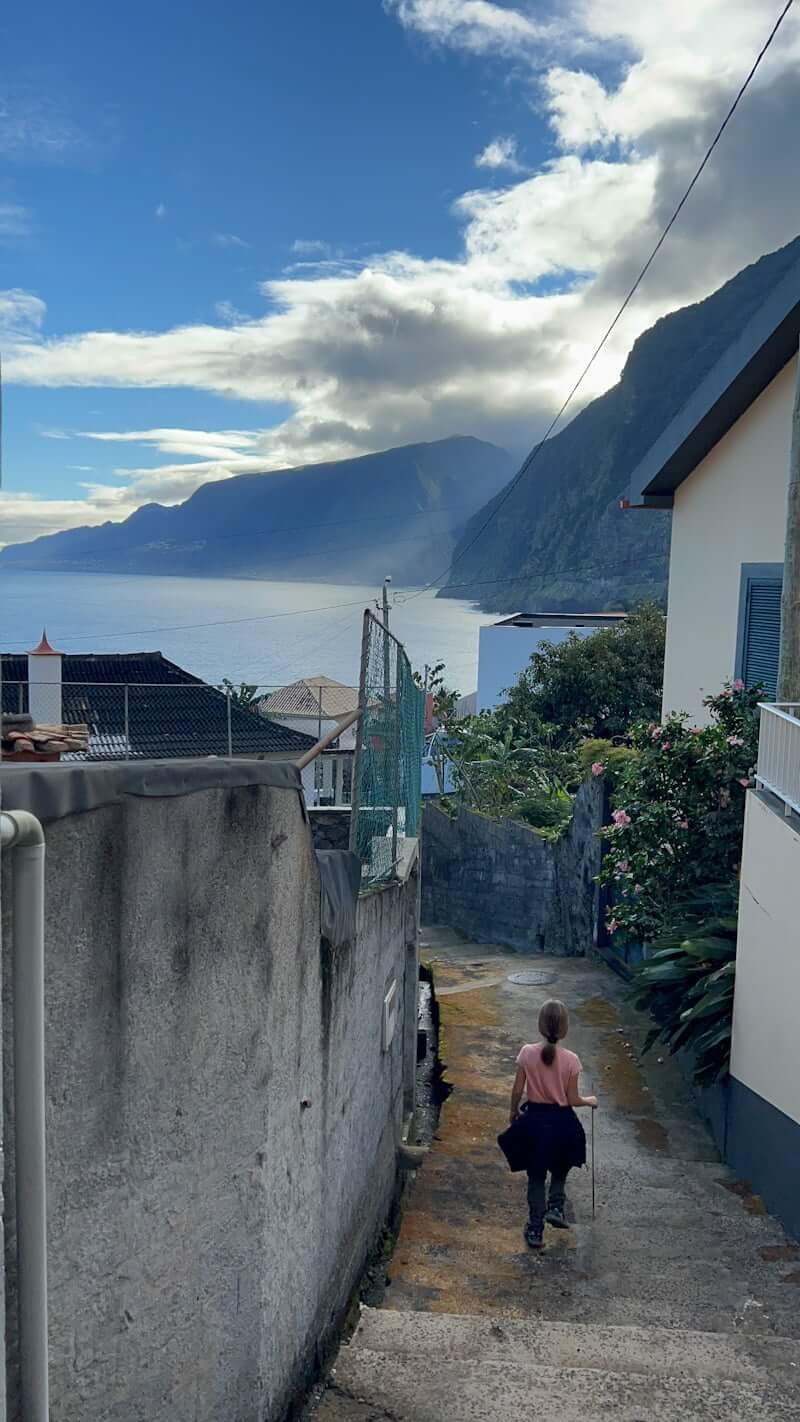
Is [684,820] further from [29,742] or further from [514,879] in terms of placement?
[514,879]

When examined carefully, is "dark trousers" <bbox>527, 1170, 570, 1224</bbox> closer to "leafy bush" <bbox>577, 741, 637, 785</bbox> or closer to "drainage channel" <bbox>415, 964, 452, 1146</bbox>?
"drainage channel" <bbox>415, 964, 452, 1146</bbox>

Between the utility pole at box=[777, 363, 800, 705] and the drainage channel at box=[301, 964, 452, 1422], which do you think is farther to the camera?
the utility pole at box=[777, 363, 800, 705]

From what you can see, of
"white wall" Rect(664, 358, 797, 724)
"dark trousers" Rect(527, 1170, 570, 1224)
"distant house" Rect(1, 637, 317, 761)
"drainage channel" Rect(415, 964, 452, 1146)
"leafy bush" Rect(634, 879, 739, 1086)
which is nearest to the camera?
"dark trousers" Rect(527, 1170, 570, 1224)

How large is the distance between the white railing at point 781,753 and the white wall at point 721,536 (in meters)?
3.91

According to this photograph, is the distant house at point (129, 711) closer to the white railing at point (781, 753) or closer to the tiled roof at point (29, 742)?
the white railing at point (781, 753)

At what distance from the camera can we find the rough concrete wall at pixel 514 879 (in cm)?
1655

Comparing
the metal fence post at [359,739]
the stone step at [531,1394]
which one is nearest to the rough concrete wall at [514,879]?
the metal fence post at [359,739]

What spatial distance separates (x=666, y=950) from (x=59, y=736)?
6.32m

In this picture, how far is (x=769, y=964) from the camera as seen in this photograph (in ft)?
23.8

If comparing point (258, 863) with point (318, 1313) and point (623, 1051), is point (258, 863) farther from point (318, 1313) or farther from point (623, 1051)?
point (623, 1051)

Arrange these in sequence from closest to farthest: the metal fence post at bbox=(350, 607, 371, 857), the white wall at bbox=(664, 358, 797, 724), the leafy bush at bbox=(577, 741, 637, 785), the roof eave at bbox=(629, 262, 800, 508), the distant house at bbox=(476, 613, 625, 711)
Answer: the metal fence post at bbox=(350, 607, 371, 857)
the roof eave at bbox=(629, 262, 800, 508)
the white wall at bbox=(664, 358, 797, 724)
the leafy bush at bbox=(577, 741, 637, 785)
the distant house at bbox=(476, 613, 625, 711)

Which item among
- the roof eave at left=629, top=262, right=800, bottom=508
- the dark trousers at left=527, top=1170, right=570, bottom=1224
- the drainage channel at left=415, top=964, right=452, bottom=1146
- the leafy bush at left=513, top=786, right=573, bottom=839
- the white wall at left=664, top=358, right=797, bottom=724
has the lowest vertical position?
the drainage channel at left=415, top=964, right=452, bottom=1146

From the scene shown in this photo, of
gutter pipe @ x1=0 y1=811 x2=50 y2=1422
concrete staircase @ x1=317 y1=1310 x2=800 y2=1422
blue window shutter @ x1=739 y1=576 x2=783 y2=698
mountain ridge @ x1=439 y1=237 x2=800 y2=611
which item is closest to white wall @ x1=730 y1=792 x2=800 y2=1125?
concrete staircase @ x1=317 y1=1310 x2=800 y2=1422

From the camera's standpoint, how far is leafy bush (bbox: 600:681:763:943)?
10.3 metres
